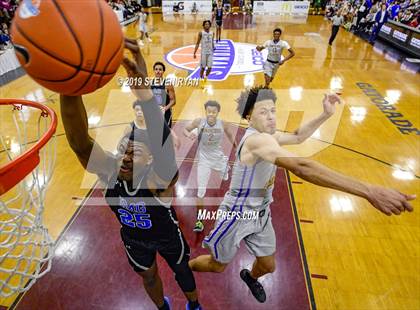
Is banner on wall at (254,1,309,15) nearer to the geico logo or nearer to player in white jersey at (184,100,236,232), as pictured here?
the geico logo

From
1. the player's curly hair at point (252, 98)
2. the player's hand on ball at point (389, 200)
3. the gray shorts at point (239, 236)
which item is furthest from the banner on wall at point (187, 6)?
the player's hand on ball at point (389, 200)

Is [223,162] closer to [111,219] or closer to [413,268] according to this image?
[111,219]

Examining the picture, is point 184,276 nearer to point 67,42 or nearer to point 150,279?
point 150,279

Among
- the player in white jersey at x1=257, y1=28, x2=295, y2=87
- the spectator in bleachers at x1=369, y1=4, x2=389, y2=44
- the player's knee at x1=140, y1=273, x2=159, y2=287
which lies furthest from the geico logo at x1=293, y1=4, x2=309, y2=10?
the player's knee at x1=140, y1=273, x2=159, y2=287

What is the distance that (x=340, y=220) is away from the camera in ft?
13.6

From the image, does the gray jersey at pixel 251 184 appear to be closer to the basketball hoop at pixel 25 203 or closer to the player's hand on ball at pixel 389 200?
the player's hand on ball at pixel 389 200

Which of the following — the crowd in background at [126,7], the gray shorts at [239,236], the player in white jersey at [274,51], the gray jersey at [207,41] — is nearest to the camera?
the gray shorts at [239,236]

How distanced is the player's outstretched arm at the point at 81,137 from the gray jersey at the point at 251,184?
41.0 inches

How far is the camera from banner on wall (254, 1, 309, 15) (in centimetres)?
2269

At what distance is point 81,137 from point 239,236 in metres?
1.63

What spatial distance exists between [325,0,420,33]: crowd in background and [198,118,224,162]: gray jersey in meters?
13.7

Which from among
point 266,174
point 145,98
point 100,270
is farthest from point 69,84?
point 100,270

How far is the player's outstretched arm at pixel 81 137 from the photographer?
1.55 metres

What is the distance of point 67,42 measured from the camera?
1.28 meters
